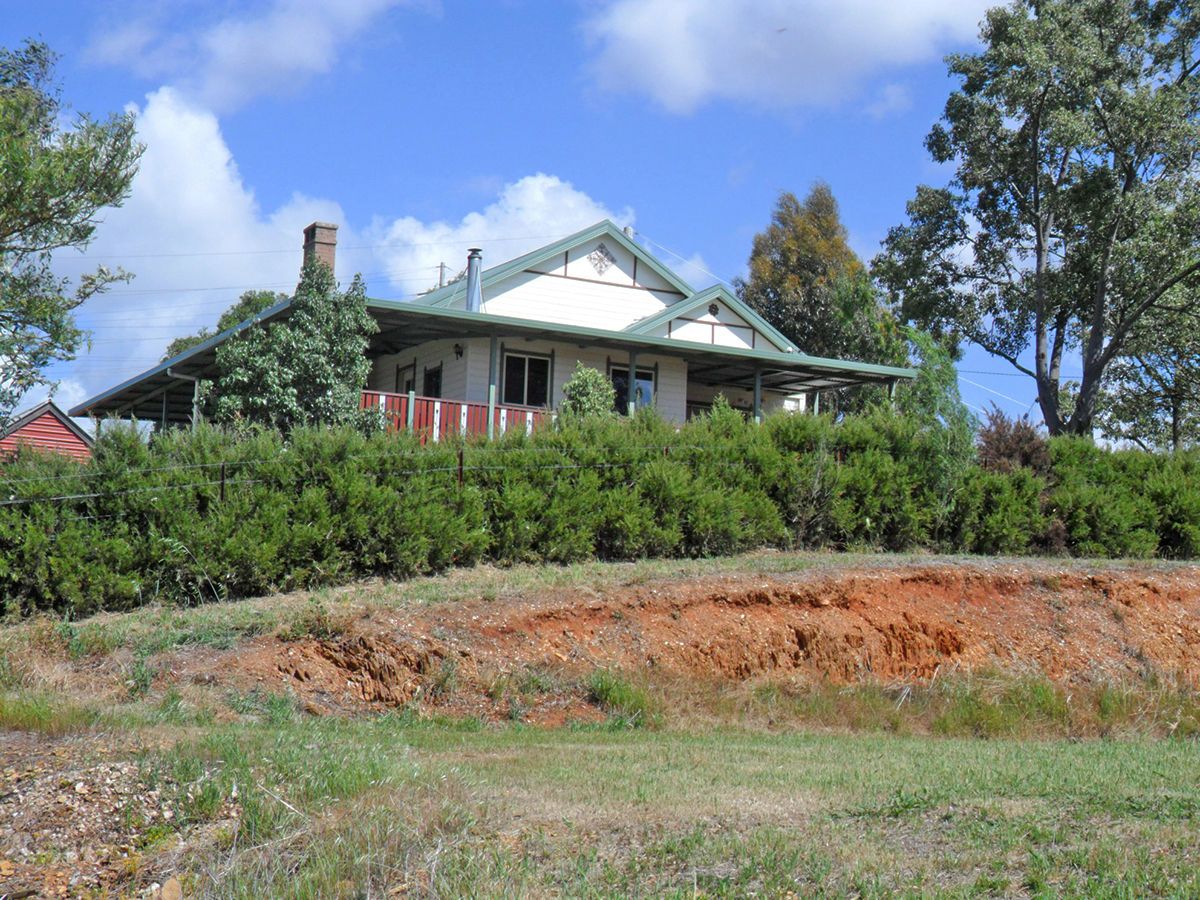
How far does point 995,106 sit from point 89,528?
963 inches

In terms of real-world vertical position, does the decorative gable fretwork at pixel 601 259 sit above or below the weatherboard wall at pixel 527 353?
above

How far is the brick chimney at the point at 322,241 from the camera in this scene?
25484 millimetres

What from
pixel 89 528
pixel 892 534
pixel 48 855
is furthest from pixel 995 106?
pixel 48 855

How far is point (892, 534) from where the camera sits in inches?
751

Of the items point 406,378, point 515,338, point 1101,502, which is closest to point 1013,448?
point 1101,502

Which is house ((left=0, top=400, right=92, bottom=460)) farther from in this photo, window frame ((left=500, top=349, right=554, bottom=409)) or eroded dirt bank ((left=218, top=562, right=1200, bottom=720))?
eroded dirt bank ((left=218, top=562, right=1200, bottom=720))

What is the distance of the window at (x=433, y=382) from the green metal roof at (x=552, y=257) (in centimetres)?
154

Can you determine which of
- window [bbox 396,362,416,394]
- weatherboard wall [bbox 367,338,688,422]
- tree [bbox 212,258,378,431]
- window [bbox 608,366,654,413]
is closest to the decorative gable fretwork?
weatherboard wall [bbox 367,338,688,422]

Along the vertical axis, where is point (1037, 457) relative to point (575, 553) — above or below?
above

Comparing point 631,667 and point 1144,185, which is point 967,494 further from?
point 1144,185

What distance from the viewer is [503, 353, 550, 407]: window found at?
26609mm

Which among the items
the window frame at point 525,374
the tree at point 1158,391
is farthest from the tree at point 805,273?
the window frame at point 525,374

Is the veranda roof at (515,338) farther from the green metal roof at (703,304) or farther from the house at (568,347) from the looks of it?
the green metal roof at (703,304)

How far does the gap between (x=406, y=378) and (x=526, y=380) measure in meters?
3.46
